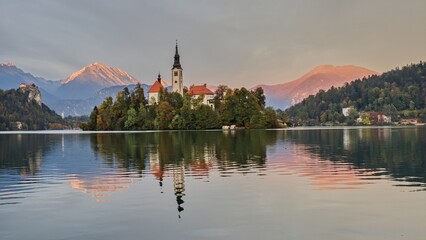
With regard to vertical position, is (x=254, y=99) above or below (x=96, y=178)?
above

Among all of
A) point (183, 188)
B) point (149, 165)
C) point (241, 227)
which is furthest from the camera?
point (149, 165)

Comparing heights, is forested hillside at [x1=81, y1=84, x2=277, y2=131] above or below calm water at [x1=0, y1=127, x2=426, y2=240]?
above

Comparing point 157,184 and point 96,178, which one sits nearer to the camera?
point 157,184

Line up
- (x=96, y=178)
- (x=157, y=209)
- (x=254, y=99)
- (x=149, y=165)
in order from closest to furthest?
(x=157, y=209) < (x=96, y=178) < (x=149, y=165) < (x=254, y=99)

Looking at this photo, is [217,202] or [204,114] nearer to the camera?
[217,202]

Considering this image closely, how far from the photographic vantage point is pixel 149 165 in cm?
3997

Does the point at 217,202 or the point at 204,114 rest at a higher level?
the point at 204,114

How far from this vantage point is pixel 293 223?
16.9 metres

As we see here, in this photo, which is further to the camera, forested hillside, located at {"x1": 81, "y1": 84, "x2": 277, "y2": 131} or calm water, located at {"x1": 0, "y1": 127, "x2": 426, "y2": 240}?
forested hillside, located at {"x1": 81, "y1": 84, "x2": 277, "y2": 131}

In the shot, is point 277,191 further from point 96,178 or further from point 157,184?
point 96,178

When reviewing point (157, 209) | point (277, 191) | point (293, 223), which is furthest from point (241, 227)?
point (277, 191)

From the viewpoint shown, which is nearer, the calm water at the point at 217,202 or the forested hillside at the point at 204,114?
the calm water at the point at 217,202

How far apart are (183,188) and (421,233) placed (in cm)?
1382

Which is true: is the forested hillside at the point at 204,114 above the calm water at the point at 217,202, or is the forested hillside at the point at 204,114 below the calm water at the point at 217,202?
above
